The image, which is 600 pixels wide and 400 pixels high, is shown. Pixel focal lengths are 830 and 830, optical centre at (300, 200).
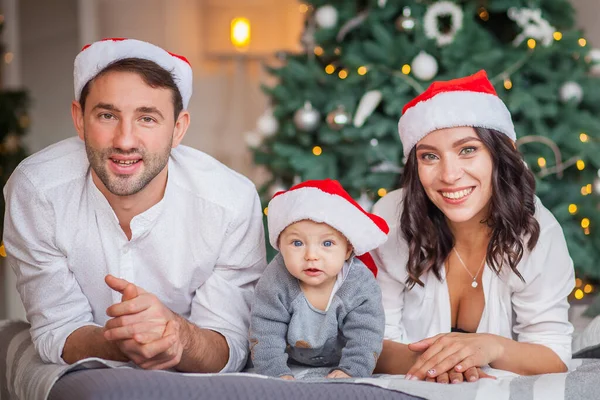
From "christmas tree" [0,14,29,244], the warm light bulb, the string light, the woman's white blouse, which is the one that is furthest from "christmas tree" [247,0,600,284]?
the warm light bulb

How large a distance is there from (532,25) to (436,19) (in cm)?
Result: 43

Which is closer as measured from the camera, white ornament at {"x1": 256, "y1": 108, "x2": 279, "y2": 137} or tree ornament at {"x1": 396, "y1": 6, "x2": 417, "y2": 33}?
tree ornament at {"x1": 396, "y1": 6, "x2": 417, "y2": 33}

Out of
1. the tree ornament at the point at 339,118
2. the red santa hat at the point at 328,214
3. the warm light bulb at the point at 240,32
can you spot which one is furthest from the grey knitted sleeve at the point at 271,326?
the warm light bulb at the point at 240,32

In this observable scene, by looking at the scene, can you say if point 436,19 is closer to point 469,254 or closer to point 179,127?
point 469,254

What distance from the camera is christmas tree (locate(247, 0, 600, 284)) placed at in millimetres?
3598

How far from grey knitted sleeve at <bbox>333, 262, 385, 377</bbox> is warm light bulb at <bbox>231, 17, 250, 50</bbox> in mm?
4500

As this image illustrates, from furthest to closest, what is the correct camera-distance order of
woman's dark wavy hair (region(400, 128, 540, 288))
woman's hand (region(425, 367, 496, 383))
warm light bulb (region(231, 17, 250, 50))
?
1. warm light bulb (region(231, 17, 250, 50))
2. woman's dark wavy hair (region(400, 128, 540, 288))
3. woman's hand (region(425, 367, 496, 383))

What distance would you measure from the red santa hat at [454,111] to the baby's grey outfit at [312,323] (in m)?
0.39

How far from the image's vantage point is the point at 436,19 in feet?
12.0

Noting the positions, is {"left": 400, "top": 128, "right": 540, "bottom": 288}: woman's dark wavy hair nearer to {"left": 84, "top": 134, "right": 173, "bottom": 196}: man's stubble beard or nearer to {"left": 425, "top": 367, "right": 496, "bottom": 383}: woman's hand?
{"left": 425, "top": 367, "right": 496, "bottom": 383}: woman's hand

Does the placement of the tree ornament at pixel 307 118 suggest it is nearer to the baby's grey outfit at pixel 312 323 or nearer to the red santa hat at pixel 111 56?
the red santa hat at pixel 111 56

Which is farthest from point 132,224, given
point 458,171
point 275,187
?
point 275,187

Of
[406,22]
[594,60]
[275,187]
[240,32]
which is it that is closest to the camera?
[406,22]

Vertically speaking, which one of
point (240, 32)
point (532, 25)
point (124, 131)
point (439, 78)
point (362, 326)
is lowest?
point (362, 326)
